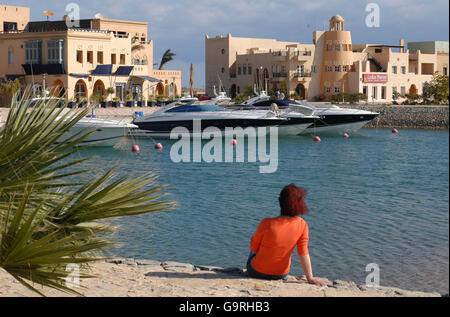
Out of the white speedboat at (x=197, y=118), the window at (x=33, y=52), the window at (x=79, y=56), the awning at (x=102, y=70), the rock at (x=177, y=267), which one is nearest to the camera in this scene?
the rock at (x=177, y=267)

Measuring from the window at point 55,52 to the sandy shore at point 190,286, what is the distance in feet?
155

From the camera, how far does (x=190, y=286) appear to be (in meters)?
7.52

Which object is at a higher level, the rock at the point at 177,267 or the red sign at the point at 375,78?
the red sign at the point at 375,78

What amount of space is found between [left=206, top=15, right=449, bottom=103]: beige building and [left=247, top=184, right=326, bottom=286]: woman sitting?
6009 cm

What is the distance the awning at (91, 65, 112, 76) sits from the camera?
55.8m

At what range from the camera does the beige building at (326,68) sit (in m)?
69.9

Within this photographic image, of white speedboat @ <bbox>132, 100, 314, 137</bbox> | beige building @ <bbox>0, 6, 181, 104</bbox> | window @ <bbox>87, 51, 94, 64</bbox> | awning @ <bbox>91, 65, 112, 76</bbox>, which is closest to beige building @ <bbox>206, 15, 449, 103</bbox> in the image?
beige building @ <bbox>0, 6, 181, 104</bbox>

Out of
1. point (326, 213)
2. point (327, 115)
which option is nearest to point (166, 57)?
point (327, 115)

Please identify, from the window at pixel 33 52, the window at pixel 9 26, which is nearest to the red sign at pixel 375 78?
the window at pixel 33 52

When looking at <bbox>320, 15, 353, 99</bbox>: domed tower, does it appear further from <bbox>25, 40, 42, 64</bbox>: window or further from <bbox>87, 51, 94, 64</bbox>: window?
<bbox>25, 40, 42, 64</bbox>: window

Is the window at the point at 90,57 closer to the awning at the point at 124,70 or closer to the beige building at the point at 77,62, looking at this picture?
the beige building at the point at 77,62

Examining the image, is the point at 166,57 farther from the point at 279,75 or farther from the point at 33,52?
the point at 33,52

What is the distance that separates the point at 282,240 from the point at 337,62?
215 feet
